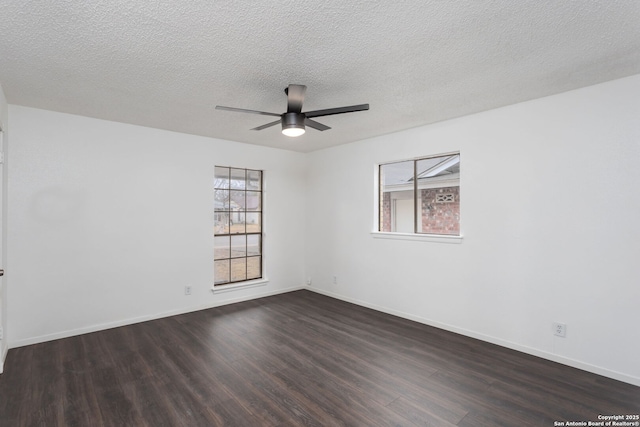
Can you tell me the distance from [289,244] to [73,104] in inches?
142

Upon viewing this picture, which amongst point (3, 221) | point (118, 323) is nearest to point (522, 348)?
point (118, 323)

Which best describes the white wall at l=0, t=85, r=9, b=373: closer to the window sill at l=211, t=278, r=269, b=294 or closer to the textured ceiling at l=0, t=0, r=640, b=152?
the textured ceiling at l=0, t=0, r=640, b=152

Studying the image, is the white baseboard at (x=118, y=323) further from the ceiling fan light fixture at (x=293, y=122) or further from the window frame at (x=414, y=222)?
the ceiling fan light fixture at (x=293, y=122)

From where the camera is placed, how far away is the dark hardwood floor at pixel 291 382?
2.22 meters

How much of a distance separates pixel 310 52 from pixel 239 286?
3.84 m

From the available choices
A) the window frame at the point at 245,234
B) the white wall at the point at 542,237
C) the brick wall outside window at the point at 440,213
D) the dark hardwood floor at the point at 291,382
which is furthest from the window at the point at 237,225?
the brick wall outside window at the point at 440,213

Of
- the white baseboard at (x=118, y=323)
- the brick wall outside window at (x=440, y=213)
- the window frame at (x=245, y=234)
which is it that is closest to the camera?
the white baseboard at (x=118, y=323)

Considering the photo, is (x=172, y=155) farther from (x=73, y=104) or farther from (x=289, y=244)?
(x=289, y=244)

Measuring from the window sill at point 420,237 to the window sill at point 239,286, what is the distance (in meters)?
2.07

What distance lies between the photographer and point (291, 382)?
2.65 meters

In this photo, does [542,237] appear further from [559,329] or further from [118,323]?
[118,323]

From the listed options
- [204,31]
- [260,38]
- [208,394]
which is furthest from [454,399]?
[204,31]

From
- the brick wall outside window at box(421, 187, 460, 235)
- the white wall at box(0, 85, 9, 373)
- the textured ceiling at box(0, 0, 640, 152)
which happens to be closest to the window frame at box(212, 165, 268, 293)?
the textured ceiling at box(0, 0, 640, 152)

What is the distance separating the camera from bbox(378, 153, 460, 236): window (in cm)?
395
